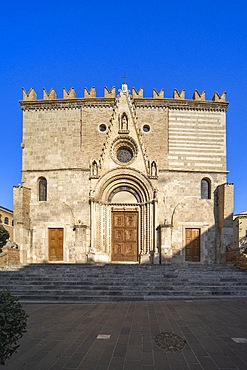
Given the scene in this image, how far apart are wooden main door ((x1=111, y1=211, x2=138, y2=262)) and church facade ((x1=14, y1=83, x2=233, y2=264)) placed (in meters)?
0.07

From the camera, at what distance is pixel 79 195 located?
68.9 ft

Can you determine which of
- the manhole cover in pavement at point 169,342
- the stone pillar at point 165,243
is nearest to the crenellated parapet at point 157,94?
the stone pillar at point 165,243

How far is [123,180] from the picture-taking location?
2114 cm

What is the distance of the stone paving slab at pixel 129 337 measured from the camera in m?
5.29

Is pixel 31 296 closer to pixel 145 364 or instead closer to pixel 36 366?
pixel 36 366

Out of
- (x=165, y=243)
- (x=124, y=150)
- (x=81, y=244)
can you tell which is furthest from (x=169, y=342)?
(x=124, y=150)

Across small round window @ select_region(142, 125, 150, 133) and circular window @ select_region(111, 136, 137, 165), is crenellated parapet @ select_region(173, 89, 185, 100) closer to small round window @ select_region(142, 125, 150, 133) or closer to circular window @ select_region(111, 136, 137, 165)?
small round window @ select_region(142, 125, 150, 133)

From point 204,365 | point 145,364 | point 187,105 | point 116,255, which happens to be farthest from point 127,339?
point 187,105

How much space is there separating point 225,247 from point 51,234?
12.0 meters

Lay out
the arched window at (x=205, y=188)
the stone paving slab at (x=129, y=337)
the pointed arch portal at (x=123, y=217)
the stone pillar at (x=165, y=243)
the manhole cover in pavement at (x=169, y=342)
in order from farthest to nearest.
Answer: the arched window at (x=205, y=188), the pointed arch portal at (x=123, y=217), the stone pillar at (x=165, y=243), the manhole cover in pavement at (x=169, y=342), the stone paving slab at (x=129, y=337)

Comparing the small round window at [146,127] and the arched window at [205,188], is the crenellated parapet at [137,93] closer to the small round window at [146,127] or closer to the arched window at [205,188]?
the small round window at [146,127]

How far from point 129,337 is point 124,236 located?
14.4 m

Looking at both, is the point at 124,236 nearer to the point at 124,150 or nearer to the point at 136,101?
the point at 124,150

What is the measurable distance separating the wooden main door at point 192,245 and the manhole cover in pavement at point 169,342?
46.7 feet
